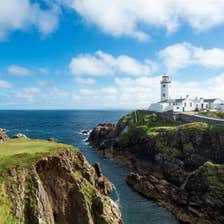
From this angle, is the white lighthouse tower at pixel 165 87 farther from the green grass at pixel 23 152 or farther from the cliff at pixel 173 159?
the green grass at pixel 23 152

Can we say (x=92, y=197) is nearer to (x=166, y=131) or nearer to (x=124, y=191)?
(x=124, y=191)

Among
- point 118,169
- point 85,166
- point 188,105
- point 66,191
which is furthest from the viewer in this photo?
point 188,105

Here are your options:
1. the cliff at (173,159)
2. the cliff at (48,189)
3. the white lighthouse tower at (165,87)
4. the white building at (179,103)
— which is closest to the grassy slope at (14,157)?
the cliff at (48,189)

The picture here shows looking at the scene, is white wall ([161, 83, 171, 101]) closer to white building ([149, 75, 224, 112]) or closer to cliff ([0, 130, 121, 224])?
white building ([149, 75, 224, 112])

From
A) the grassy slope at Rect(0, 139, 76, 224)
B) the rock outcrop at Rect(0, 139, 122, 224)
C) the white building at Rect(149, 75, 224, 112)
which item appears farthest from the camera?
the white building at Rect(149, 75, 224, 112)

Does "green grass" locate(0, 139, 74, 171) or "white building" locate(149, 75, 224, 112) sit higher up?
"white building" locate(149, 75, 224, 112)

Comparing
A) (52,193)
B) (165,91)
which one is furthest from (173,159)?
(165,91)

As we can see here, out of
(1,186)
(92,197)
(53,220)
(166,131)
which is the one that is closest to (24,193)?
(1,186)

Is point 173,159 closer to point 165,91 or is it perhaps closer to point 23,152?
point 23,152

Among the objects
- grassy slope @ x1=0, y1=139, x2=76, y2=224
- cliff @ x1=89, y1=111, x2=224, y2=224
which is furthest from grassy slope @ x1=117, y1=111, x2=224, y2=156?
grassy slope @ x1=0, y1=139, x2=76, y2=224
